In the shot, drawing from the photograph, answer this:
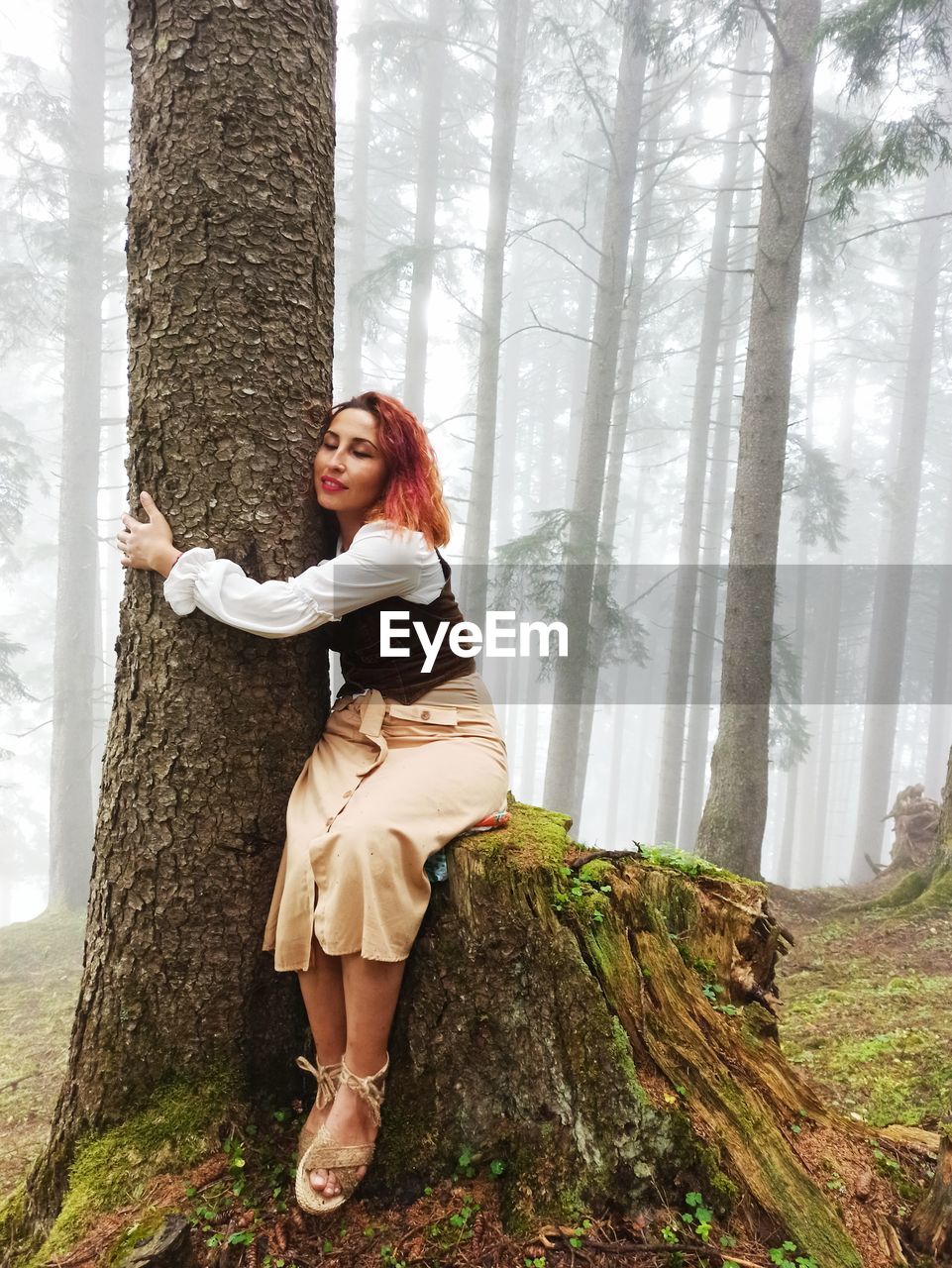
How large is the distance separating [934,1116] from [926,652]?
24858 mm

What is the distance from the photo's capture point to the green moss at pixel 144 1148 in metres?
2.19

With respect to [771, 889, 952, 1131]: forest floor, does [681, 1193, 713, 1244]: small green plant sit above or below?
above

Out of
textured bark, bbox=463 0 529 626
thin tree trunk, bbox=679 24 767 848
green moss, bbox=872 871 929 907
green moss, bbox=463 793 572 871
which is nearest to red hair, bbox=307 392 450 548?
green moss, bbox=463 793 572 871

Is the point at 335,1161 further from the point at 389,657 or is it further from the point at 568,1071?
the point at 389,657

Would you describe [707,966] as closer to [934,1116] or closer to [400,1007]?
[400,1007]

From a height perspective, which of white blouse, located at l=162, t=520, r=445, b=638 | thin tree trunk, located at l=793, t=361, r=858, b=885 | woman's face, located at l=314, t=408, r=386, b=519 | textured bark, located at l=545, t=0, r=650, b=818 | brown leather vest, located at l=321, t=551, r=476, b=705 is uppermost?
textured bark, located at l=545, t=0, r=650, b=818

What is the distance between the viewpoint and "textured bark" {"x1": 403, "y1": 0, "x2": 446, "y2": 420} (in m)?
13.3

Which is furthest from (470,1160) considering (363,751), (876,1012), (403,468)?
(876,1012)

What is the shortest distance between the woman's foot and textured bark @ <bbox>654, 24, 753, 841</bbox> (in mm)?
11828

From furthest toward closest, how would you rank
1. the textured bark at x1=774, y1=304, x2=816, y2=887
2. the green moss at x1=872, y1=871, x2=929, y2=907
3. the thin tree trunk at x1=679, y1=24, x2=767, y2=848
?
the textured bark at x1=774, y1=304, x2=816, y2=887 < the thin tree trunk at x1=679, y1=24, x2=767, y2=848 < the green moss at x1=872, y1=871, x2=929, y2=907

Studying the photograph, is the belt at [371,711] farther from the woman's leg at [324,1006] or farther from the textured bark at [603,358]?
the textured bark at [603,358]

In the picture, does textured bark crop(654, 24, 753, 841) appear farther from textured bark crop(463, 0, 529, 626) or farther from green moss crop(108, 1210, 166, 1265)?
green moss crop(108, 1210, 166, 1265)

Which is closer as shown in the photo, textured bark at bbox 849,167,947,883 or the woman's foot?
the woman's foot

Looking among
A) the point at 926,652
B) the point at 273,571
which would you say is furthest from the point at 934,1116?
the point at 926,652
